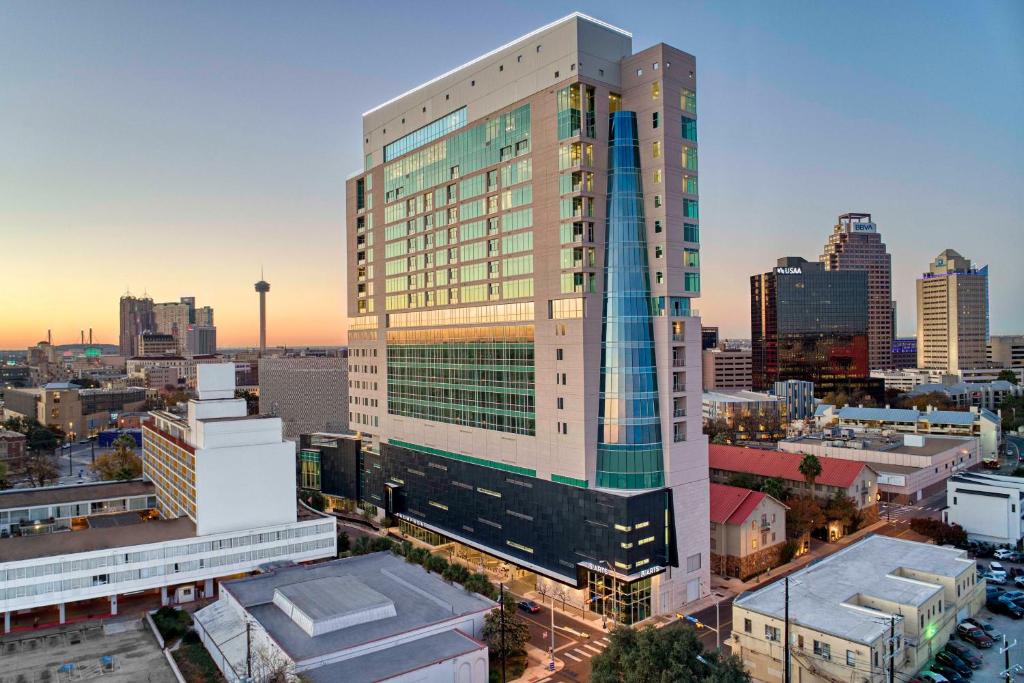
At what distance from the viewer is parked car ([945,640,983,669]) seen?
53531mm

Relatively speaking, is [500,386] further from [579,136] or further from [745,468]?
[745,468]

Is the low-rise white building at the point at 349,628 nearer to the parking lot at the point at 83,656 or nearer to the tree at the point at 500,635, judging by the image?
the tree at the point at 500,635

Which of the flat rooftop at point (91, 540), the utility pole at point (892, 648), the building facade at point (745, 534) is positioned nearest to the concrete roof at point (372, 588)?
the flat rooftop at point (91, 540)

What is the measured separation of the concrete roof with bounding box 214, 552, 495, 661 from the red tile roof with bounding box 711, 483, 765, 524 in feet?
98.6

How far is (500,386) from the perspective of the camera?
253ft

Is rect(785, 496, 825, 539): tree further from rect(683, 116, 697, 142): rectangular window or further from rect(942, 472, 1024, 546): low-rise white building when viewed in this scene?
rect(683, 116, 697, 142): rectangular window

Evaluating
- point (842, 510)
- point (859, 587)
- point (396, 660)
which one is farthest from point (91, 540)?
point (842, 510)

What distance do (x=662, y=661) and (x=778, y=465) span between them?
69.3 metres

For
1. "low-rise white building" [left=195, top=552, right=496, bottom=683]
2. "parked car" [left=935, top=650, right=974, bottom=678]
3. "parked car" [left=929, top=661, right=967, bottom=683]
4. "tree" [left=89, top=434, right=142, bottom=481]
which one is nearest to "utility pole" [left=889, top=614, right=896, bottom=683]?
"parked car" [left=929, top=661, right=967, bottom=683]

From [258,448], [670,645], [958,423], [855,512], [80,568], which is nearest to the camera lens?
[670,645]

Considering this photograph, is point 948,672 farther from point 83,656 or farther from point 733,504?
point 83,656

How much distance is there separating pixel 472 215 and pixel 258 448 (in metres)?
37.5

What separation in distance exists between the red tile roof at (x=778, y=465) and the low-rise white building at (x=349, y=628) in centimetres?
6082

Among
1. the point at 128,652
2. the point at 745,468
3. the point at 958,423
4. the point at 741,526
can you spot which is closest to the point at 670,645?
the point at 741,526
